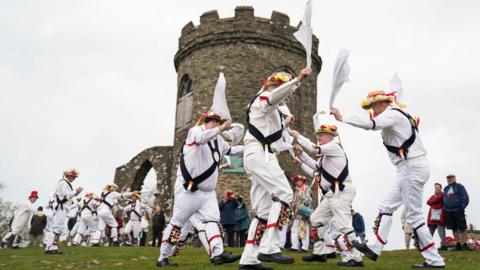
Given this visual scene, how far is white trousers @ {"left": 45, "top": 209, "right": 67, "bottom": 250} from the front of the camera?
41.6 feet

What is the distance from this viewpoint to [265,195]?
728 cm

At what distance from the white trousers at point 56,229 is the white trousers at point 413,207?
837 centimetres

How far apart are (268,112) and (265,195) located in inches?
46.9

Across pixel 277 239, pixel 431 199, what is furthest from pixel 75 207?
pixel 277 239

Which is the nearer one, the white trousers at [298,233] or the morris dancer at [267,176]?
the morris dancer at [267,176]

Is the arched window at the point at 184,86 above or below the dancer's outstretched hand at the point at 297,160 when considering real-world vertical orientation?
above

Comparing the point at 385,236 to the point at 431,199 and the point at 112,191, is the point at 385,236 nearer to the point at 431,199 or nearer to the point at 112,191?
the point at 431,199

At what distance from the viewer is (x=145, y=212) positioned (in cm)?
2131

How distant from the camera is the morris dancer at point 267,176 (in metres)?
6.93

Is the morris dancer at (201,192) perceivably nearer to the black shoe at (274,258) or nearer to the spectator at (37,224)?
the black shoe at (274,258)

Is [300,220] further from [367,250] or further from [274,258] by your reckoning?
[274,258]

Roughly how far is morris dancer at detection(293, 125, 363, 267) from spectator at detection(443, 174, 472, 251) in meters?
5.48

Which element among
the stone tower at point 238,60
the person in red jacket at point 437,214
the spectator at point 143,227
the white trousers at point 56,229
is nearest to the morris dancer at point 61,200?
the white trousers at point 56,229

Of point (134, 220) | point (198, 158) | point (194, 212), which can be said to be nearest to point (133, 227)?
point (134, 220)
